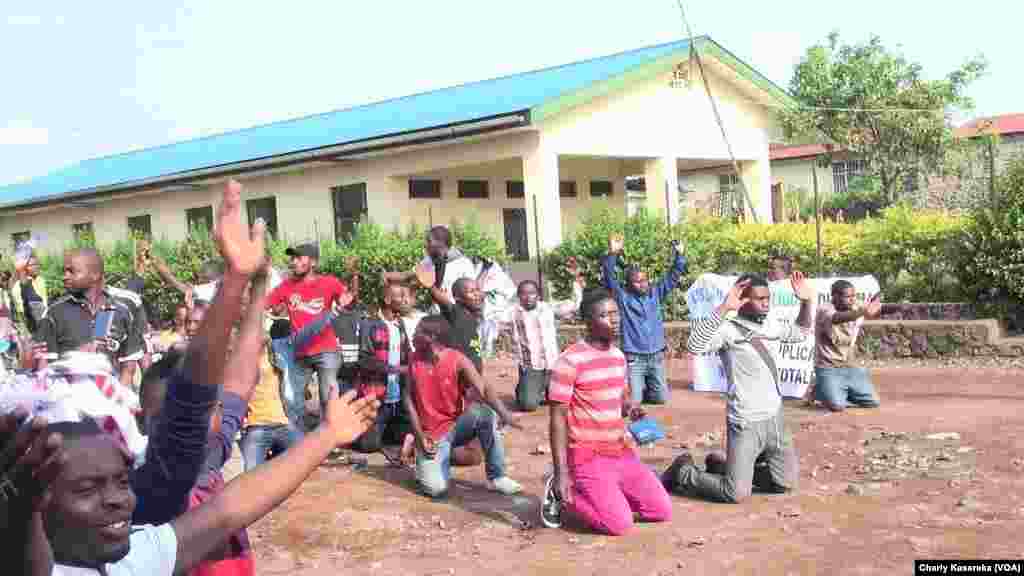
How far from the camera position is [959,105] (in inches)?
1019

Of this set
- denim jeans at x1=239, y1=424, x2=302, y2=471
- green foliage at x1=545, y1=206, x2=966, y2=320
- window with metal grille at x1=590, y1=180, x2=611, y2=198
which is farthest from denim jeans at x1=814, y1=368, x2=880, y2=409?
window with metal grille at x1=590, y1=180, x2=611, y2=198

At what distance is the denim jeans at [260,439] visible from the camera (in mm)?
7871

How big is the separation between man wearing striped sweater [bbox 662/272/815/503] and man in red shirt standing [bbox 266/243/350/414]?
350cm

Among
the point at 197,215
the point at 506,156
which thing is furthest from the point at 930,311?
the point at 197,215

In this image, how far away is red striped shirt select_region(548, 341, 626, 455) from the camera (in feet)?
23.0

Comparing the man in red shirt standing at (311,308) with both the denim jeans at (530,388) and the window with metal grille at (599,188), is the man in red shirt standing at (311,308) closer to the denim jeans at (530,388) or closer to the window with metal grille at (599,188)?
the denim jeans at (530,388)

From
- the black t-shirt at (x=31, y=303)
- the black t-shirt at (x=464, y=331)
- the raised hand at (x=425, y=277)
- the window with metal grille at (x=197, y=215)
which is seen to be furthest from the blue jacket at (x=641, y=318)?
the window with metal grille at (x=197, y=215)

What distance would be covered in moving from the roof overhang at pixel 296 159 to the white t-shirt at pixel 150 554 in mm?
16632

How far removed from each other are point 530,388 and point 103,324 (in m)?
5.21

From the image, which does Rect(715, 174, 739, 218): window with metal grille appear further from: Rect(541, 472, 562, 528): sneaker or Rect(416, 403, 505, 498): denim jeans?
Rect(541, 472, 562, 528): sneaker

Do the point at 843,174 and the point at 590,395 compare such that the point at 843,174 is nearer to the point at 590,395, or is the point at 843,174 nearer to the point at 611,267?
the point at 611,267

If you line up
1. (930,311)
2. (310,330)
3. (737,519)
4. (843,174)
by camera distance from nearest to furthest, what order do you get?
(737,519), (310,330), (930,311), (843,174)

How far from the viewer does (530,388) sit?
11961 mm

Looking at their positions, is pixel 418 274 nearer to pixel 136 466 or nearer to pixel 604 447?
pixel 604 447
